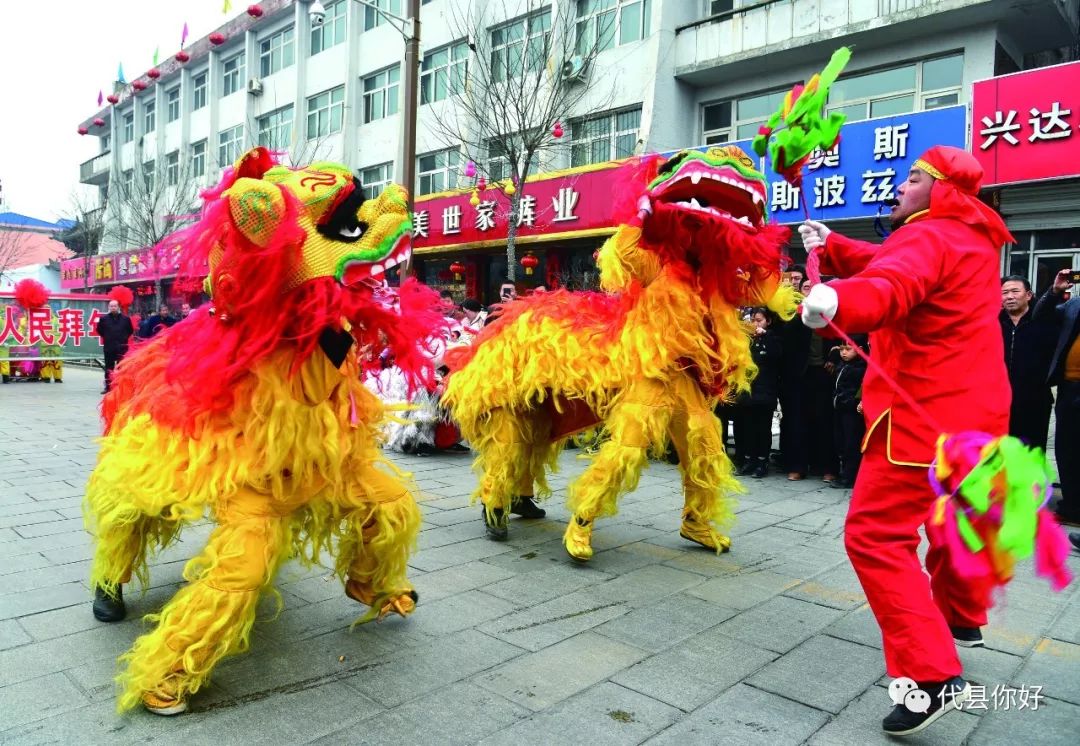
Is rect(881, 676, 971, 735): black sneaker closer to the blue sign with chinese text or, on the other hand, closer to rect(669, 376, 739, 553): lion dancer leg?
rect(669, 376, 739, 553): lion dancer leg

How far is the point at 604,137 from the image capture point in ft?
49.6

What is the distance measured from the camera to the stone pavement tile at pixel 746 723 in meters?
2.32

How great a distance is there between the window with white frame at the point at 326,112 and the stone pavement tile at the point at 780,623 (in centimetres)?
2078

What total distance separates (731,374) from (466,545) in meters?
1.72

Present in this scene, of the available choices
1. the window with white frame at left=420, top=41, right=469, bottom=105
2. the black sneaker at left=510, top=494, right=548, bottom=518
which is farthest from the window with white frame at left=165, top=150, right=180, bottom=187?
the black sneaker at left=510, top=494, right=548, bottom=518

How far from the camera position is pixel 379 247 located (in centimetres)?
253

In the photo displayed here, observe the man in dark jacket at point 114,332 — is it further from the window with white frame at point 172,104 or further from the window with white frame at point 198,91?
the window with white frame at point 172,104

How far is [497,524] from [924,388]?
8.45 ft

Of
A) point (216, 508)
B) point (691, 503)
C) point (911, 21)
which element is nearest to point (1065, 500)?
point (691, 503)

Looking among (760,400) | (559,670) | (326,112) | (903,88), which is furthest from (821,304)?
(326,112)

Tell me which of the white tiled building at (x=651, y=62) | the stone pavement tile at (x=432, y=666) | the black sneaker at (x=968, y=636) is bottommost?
the stone pavement tile at (x=432, y=666)

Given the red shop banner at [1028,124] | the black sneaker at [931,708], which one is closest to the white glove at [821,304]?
the black sneaker at [931,708]

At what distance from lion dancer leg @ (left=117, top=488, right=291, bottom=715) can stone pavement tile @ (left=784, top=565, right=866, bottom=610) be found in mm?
2350

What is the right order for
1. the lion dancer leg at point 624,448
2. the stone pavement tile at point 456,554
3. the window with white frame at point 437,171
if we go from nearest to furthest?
the lion dancer leg at point 624,448
the stone pavement tile at point 456,554
the window with white frame at point 437,171
